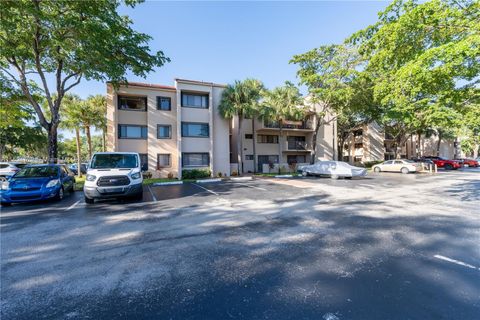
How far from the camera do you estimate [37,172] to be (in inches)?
394

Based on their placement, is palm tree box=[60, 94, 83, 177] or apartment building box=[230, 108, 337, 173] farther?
apartment building box=[230, 108, 337, 173]

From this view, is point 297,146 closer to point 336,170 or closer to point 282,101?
point 282,101

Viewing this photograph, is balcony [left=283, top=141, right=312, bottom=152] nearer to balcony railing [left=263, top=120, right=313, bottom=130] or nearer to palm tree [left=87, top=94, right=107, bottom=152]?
balcony railing [left=263, top=120, right=313, bottom=130]

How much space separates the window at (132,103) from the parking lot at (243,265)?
48.1 ft

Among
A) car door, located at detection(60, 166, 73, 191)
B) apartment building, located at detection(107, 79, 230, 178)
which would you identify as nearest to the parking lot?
car door, located at detection(60, 166, 73, 191)

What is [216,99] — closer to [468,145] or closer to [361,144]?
[361,144]

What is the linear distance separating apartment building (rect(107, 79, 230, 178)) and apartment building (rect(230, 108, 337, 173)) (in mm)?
4845

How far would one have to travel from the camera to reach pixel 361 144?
1533 inches

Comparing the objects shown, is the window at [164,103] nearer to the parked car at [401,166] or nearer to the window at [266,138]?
the window at [266,138]

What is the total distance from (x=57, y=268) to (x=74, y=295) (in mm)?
1205

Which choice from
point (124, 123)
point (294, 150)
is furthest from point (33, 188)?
point (294, 150)

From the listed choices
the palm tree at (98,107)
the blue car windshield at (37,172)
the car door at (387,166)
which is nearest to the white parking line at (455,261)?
the blue car windshield at (37,172)

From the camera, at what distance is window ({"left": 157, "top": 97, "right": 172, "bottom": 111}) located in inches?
813

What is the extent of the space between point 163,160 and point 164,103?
5693mm
